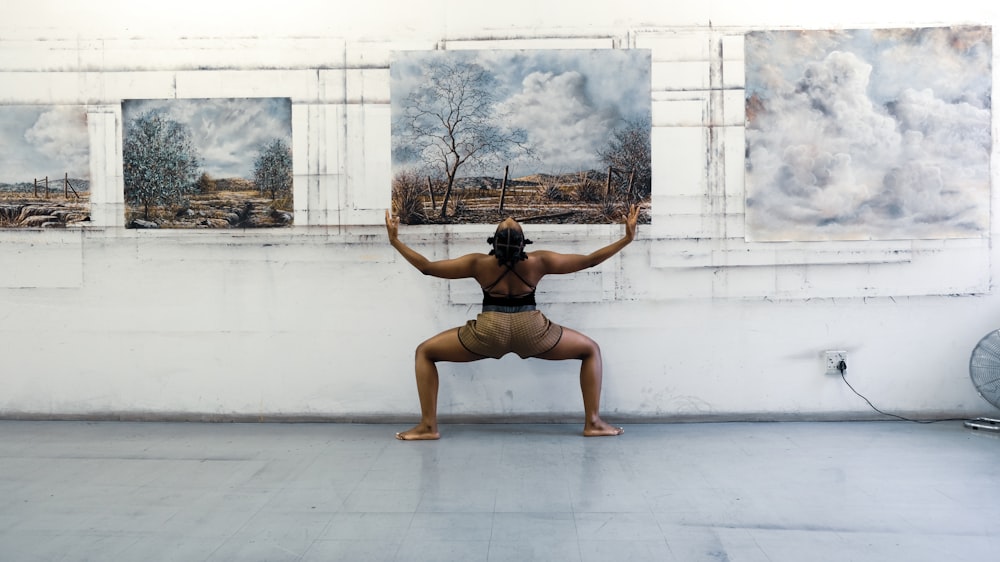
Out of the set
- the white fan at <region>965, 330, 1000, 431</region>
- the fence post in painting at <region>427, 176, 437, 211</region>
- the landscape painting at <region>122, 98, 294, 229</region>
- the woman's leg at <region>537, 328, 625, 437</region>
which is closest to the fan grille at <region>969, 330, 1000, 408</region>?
the white fan at <region>965, 330, 1000, 431</region>

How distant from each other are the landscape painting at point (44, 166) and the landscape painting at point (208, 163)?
0.33 m

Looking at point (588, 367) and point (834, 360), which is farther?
point (834, 360)

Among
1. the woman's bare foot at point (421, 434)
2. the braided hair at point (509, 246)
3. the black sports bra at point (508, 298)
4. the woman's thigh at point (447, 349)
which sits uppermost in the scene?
the braided hair at point (509, 246)

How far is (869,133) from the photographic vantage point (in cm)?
492

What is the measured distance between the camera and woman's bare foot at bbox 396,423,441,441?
180 inches

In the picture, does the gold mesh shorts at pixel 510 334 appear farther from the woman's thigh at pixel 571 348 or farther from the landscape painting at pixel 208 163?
the landscape painting at pixel 208 163

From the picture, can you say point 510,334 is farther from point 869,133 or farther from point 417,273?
point 869,133

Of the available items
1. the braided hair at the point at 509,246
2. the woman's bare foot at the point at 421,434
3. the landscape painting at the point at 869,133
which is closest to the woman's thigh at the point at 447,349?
the woman's bare foot at the point at 421,434

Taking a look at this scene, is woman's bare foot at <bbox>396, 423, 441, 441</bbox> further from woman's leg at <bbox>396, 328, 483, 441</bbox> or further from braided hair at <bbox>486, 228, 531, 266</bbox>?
braided hair at <bbox>486, 228, 531, 266</bbox>

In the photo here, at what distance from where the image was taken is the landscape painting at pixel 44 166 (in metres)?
5.09

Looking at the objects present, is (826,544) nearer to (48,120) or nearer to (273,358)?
(273,358)

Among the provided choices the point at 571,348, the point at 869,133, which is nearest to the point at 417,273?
the point at 571,348

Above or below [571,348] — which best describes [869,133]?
above

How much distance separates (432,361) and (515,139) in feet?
5.34
